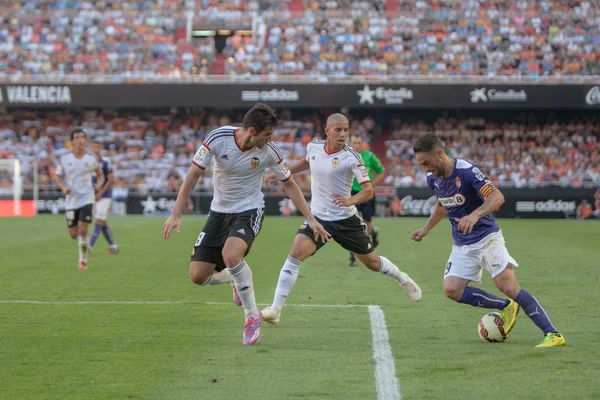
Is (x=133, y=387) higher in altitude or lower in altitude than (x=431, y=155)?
lower

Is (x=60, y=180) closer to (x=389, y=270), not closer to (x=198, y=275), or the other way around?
(x=389, y=270)

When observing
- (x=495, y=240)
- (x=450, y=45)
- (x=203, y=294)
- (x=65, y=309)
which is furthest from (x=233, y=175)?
(x=450, y=45)

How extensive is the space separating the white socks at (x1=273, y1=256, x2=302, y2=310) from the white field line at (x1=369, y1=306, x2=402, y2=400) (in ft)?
3.07

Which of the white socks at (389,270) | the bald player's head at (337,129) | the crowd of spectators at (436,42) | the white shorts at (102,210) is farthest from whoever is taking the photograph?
the crowd of spectators at (436,42)

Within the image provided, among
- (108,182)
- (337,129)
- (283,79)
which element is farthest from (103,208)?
(283,79)

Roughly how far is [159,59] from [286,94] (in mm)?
6892

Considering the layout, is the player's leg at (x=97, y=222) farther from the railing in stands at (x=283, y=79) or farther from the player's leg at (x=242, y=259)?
the railing in stands at (x=283, y=79)

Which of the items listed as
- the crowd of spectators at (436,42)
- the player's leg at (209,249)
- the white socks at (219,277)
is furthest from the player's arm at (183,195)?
the crowd of spectators at (436,42)

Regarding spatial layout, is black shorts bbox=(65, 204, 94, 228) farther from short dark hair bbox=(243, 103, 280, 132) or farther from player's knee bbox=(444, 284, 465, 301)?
player's knee bbox=(444, 284, 465, 301)

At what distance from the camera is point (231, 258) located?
7.99 meters

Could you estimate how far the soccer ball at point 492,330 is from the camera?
26.1 ft

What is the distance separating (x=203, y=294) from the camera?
12.0 m

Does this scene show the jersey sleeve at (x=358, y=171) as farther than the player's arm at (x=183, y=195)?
Yes

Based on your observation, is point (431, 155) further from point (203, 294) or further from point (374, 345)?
point (203, 294)
